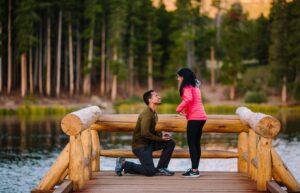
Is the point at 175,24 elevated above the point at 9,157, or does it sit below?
above

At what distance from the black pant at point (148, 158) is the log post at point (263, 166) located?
2.16 meters

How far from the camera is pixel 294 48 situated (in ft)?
194

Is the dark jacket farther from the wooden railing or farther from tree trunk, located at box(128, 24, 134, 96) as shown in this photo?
tree trunk, located at box(128, 24, 134, 96)

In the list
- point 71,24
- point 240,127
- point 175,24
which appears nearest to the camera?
point 240,127

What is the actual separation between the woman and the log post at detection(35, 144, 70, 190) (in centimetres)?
218

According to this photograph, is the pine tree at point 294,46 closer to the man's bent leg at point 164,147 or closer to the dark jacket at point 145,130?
the man's bent leg at point 164,147

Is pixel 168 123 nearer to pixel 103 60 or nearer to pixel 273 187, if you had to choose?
pixel 273 187

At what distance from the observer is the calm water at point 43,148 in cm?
1740

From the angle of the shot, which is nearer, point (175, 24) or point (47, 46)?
point (47, 46)

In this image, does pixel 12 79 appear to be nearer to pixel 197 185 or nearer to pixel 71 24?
pixel 71 24

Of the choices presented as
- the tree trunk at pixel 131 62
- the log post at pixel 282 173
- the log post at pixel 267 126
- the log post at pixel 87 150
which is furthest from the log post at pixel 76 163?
the tree trunk at pixel 131 62

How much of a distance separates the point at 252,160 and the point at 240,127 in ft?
Answer: 4.54

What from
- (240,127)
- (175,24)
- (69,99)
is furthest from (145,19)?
(240,127)

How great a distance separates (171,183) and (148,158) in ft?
2.96
